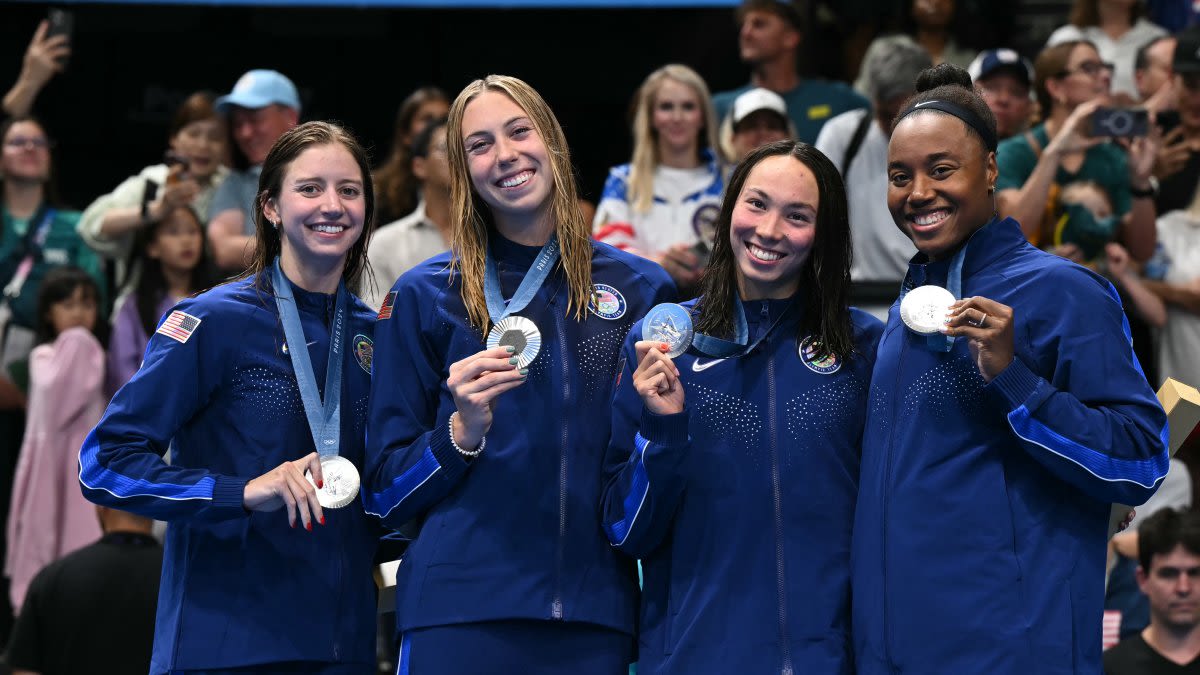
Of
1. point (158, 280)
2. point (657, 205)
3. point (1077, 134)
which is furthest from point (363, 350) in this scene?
point (1077, 134)

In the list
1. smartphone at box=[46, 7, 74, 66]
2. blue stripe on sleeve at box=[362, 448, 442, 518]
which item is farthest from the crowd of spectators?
blue stripe on sleeve at box=[362, 448, 442, 518]

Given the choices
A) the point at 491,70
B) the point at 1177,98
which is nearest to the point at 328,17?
the point at 491,70

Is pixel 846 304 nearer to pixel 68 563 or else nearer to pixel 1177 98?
pixel 68 563

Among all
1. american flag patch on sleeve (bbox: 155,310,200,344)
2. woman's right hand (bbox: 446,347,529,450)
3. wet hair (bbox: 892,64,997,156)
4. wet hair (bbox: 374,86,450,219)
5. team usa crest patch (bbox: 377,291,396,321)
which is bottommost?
woman's right hand (bbox: 446,347,529,450)

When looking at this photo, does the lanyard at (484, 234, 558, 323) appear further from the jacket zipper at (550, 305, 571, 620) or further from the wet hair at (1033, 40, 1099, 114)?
the wet hair at (1033, 40, 1099, 114)

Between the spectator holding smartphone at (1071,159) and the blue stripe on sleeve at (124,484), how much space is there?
4083 millimetres

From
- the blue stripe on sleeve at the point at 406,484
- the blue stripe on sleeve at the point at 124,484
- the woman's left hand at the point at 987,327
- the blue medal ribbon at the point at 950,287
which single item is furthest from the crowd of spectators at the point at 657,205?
the woman's left hand at the point at 987,327

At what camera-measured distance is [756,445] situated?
3.73 m

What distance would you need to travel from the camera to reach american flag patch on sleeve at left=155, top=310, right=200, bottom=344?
399cm

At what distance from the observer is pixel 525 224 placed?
4.09 m

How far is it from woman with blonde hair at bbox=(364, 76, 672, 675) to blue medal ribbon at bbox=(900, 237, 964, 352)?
0.80 meters

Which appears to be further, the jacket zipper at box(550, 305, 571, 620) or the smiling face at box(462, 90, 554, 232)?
the smiling face at box(462, 90, 554, 232)

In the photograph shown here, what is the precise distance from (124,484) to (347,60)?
748cm

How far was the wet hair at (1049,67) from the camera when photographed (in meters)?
7.54
